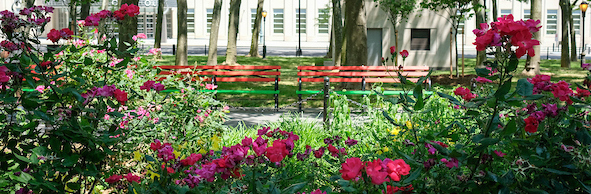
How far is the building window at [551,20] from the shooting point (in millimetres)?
52188

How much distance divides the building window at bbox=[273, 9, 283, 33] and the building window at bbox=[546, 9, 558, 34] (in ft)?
82.2

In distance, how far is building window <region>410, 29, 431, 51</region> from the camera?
21.8 metres

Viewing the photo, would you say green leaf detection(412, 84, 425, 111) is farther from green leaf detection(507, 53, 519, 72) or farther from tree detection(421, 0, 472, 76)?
tree detection(421, 0, 472, 76)

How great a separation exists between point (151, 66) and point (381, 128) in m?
3.38

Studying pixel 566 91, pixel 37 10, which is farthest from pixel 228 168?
pixel 37 10

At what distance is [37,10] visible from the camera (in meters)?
3.51

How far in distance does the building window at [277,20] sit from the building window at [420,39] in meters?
33.4

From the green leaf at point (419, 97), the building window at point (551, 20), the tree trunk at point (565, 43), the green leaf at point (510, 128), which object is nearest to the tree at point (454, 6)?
the tree trunk at point (565, 43)

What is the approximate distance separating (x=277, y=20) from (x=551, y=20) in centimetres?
2590

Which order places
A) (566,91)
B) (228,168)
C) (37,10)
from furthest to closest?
(37,10) → (566,91) → (228,168)

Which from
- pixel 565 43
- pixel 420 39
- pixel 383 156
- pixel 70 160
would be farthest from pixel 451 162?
pixel 565 43

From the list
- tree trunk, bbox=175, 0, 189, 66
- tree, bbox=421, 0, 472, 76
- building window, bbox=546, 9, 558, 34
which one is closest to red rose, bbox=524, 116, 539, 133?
tree, bbox=421, 0, 472, 76

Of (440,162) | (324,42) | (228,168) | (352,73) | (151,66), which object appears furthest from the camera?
(324,42)

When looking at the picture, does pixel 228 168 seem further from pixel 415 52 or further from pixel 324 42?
pixel 324 42
